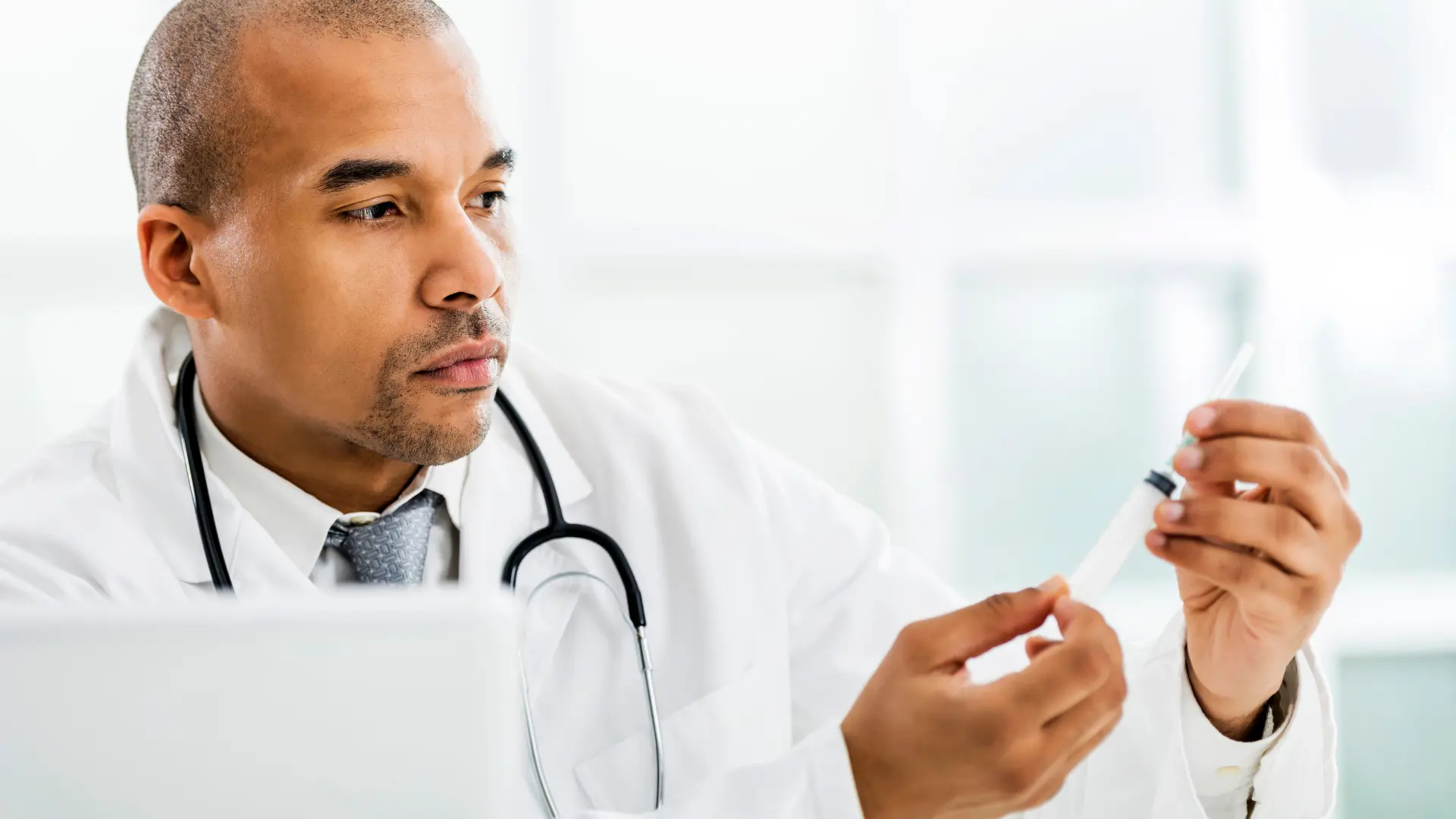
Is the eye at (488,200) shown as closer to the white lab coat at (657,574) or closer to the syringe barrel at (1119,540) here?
the white lab coat at (657,574)

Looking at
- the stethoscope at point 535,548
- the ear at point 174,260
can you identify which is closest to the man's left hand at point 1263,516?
the stethoscope at point 535,548

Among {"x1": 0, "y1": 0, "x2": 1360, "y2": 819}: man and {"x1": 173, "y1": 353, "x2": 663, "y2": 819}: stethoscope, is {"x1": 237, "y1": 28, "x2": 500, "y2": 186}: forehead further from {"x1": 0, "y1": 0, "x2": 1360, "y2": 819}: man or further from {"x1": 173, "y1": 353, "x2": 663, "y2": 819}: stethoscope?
{"x1": 173, "y1": 353, "x2": 663, "y2": 819}: stethoscope

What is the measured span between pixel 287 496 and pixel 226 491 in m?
0.06

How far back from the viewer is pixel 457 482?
128 cm

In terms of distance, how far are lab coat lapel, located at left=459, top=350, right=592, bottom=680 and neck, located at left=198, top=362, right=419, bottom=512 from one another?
10cm

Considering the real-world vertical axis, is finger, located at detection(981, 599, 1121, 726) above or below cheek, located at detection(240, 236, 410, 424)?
below

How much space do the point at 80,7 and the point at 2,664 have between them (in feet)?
8.72

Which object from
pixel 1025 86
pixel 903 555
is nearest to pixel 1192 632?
pixel 903 555

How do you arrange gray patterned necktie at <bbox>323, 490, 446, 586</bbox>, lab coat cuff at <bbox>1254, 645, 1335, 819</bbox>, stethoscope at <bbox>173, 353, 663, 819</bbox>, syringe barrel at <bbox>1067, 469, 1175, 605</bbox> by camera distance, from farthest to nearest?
gray patterned necktie at <bbox>323, 490, 446, 586</bbox>
stethoscope at <bbox>173, 353, 663, 819</bbox>
lab coat cuff at <bbox>1254, 645, 1335, 819</bbox>
syringe barrel at <bbox>1067, 469, 1175, 605</bbox>

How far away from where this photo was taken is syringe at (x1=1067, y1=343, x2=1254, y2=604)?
0.81m

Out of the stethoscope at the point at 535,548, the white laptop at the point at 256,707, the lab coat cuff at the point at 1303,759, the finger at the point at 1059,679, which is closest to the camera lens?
the white laptop at the point at 256,707

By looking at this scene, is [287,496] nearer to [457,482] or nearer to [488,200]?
[457,482]

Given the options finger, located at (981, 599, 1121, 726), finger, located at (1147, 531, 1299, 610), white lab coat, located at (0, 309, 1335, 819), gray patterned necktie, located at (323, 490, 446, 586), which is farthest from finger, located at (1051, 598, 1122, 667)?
gray patterned necktie, located at (323, 490, 446, 586)

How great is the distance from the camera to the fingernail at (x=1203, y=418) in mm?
847
